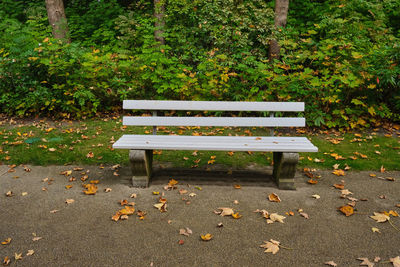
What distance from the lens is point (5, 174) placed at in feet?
Answer: 12.3

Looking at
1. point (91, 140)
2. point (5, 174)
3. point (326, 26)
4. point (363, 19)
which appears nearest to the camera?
point (5, 174)

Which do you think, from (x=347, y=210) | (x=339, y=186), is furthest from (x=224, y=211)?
(x=339, y=186)

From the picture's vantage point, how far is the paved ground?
7.43ft

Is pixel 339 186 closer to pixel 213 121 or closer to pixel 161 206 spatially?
pixel 213 121

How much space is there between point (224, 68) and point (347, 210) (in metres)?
3.48

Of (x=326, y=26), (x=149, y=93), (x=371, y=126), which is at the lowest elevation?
(x=371, y=126)

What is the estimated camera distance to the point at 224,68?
5555 millimetres

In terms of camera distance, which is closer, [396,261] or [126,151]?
[396,261]

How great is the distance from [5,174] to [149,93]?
10.0 ft

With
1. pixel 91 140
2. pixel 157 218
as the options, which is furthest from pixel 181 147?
pixel 91 140

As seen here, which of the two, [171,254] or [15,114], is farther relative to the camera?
[15,114]

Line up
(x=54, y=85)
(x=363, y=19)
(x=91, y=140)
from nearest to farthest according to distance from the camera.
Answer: (x=91, y=140)
(x=54, y=85)
(x=363, y=19)

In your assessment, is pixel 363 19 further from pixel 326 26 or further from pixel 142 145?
pixel 142 145

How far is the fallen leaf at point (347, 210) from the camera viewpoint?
284cm
